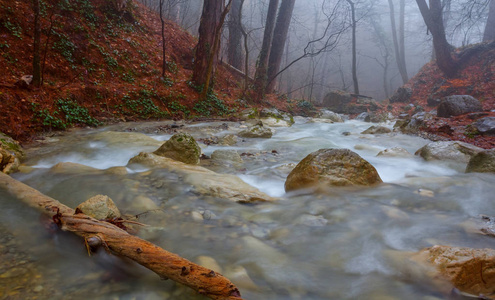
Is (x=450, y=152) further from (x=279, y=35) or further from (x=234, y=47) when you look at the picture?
(x=234, y=47)

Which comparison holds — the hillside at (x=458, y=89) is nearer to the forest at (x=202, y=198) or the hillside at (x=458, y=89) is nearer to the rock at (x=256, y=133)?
the forest at (x=202, y=198)

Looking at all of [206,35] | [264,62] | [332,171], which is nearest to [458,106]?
[264,62]

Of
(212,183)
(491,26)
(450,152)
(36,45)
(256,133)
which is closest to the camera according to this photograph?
(212,183)

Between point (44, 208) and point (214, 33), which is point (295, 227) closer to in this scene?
point (44, 208)

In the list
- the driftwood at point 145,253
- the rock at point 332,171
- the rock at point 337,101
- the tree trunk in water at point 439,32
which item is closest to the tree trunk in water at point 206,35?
the rock at point 332,171

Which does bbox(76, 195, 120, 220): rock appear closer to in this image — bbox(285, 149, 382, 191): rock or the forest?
the forest

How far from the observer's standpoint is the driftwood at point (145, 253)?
137cm

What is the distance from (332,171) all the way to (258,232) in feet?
5.38

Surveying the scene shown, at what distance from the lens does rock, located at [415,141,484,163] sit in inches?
194

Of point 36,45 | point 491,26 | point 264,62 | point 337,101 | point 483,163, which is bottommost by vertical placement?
point 483,163

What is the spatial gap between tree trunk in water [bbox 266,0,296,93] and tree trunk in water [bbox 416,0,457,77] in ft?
23.9

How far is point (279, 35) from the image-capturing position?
14.3 meters

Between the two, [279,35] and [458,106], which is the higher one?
[279,35]

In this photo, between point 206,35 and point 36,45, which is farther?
point 206,35
